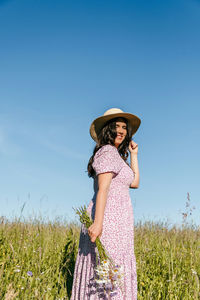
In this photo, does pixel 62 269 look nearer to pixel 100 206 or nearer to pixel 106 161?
pixel 100 206

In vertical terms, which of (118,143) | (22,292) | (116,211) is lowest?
(22,292)

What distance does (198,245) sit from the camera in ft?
19.2

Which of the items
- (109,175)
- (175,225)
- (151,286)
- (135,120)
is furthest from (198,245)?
(109,175)

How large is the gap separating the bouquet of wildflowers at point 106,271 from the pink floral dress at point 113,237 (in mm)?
140

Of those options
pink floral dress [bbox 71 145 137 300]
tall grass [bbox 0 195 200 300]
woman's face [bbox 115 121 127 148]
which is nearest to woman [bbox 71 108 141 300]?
pink floral dress [bbox 71 145 137 300]

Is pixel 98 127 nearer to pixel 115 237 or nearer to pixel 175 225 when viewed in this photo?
pixel 115 237

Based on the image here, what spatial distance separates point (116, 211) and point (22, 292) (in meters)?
1.22

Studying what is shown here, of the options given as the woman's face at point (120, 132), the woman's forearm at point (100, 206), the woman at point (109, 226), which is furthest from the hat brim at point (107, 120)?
the woman's forearm at point (100, 206)

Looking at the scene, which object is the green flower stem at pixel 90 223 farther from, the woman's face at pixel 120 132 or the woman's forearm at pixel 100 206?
the woman's face at pixel 120 132

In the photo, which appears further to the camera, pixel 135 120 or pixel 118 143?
pixel 135 120

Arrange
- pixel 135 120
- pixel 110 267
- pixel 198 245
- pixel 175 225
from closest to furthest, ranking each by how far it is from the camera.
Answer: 1. pixel 110 267
2. pixel 135 120
3. pixel 198 245
4. pixel 175 225

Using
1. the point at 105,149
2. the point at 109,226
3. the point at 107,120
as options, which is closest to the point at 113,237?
the point at 109,226

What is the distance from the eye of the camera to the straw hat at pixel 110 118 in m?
3.73

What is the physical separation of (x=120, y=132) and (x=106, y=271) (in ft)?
5.20
